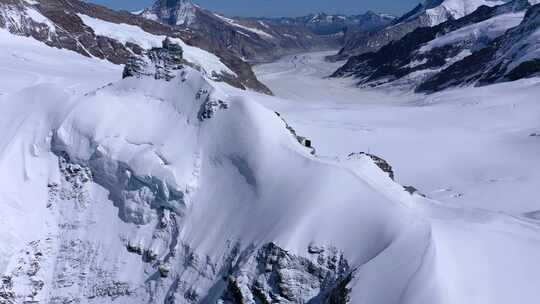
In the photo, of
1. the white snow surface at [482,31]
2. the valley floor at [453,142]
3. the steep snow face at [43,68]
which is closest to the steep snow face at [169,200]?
the steep snow face at [43,68]

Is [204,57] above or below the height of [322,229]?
below

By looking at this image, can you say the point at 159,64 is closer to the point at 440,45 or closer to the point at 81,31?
the point at 81,31

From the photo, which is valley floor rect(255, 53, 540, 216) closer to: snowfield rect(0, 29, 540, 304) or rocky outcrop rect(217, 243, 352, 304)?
snowfield rect(0, 29, 540, 304)

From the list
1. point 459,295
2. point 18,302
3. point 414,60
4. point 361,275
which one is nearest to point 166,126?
point 18,302

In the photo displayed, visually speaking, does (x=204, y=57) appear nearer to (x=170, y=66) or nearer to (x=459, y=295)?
(x=170, y=66)

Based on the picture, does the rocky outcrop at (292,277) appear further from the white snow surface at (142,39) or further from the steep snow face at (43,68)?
the white snow surface at (142,39)

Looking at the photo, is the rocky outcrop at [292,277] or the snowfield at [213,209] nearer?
the snowfield at [213,209]

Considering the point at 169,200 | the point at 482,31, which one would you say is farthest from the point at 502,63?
the point at 169,200
